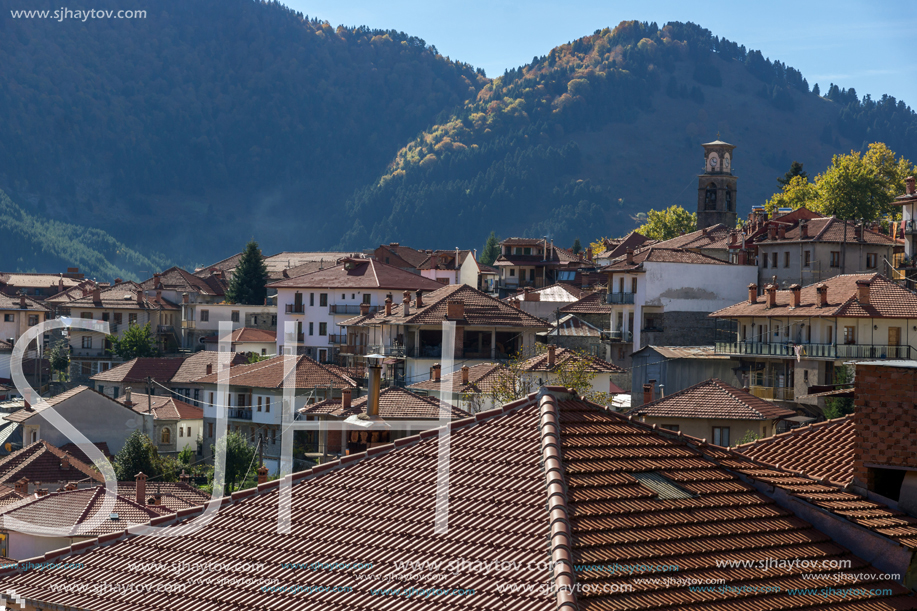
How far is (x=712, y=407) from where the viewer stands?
3788cm

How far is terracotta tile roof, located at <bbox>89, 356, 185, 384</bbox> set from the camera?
229ft

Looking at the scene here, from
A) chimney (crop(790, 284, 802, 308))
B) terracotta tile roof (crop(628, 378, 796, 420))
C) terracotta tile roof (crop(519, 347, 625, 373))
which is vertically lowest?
terracotta tile roof (crop(628, 378, 796, 420))

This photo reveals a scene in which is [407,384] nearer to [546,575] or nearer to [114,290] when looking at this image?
[546,575]

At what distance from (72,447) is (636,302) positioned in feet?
96.9

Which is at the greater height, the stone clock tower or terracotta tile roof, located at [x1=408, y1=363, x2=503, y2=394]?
the stone clock tower

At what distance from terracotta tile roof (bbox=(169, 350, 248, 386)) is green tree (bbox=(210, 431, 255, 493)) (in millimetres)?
17070

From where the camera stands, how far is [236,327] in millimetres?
85312

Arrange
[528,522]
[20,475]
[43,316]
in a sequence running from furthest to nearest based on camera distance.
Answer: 1. [43,316]
2. [20,475]
3. [528,522]

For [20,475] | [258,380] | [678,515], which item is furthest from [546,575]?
[258,380]

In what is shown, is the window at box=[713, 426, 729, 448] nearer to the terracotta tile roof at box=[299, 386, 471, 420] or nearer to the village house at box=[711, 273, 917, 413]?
the village house at box=[711, 273, 917, 413]

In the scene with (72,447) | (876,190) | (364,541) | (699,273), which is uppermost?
(876,190)

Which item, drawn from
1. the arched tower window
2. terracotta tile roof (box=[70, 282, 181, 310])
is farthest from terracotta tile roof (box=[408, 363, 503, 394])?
the arched tower window

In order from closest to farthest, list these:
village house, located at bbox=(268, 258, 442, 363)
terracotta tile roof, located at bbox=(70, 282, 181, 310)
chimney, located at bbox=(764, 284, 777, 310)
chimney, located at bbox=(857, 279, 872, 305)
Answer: chimney, located at bbox=(857, 279, 872, 305) < chimney, located at bbox=(764, 284, 777, 310) < village house, located at bbox=(268, 258, 442, 363) < terracotta tile roof, located at bbox=(70, 282, 181, 310)

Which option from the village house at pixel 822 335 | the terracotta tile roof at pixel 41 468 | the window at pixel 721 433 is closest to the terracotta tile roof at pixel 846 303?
the village house at pixel 822 335
